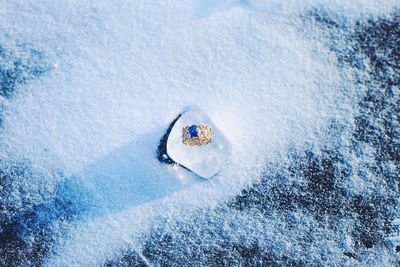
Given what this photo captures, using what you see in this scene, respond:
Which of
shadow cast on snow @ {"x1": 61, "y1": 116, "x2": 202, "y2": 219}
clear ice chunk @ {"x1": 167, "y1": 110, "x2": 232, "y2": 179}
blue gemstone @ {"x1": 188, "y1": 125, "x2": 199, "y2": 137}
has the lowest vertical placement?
shadow cast on snow @ {"x1": 61, "y1": 116, "x2": 202, "y2": 219}

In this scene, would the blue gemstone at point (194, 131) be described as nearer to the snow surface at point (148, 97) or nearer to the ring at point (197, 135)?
the ring at point (197, 135)

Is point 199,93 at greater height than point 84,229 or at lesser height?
greater

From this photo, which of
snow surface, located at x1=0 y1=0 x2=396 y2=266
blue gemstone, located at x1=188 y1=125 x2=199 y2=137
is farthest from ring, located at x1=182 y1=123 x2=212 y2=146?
snow surface, located at x1=0 y1=0 x2=396 y2=266

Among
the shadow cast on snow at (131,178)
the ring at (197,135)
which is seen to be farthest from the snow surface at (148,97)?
the ring at (197,135)

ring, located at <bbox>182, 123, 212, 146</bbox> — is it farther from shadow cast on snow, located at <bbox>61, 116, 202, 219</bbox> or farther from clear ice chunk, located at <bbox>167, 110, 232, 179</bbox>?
shadow cast on snow, located at <bbox>61, 116, 202, 219</bbox>

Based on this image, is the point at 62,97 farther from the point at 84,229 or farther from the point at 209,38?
the point at 209,38

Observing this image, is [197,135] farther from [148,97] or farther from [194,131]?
[148,97]

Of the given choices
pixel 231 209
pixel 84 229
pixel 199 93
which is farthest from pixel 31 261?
pixel 199 93
